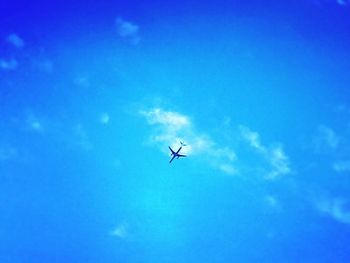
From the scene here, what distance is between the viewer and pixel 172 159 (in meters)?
83.4
